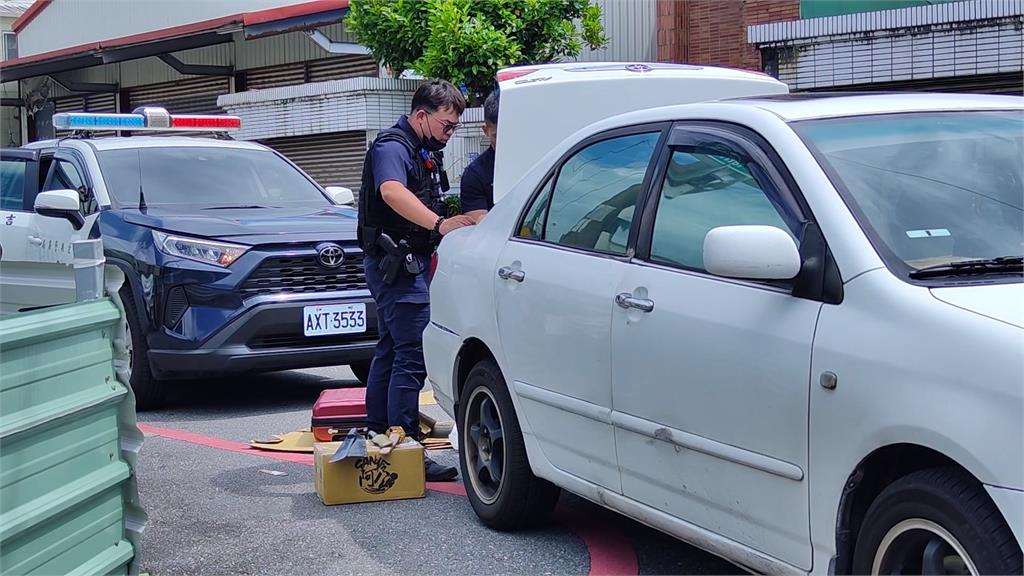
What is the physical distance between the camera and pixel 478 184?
665 centimetres

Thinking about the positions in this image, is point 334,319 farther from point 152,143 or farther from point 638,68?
point 638,68

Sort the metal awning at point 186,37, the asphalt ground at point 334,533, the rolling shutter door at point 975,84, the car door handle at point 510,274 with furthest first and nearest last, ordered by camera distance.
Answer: the metal awning at point 186,37
the rolling shutter door at point 975,84
the car door handle at point 510,274
the asphalt ground at point 334,533

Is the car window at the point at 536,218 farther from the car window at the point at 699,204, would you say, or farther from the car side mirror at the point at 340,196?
the car side mirror at the point at 340,196

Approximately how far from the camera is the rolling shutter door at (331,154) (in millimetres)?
21250

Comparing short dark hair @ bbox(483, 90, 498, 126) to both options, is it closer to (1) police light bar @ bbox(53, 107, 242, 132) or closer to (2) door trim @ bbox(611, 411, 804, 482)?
(2) door trim @ bbox(611, 411, 804, 482)

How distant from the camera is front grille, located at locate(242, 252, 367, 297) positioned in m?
7.65

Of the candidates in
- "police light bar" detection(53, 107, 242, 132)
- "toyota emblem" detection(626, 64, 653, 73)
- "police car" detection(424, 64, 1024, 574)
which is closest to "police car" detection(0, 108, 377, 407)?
"police light bar" detection(53, 107, 242, 132)

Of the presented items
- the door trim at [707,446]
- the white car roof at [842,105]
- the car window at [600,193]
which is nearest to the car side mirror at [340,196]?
the car window at [600,193]

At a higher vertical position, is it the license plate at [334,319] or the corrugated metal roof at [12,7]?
the corrugated metal roof at [12,7]

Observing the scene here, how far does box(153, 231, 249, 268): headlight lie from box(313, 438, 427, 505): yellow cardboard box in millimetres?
2341

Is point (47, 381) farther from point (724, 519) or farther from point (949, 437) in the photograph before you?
point (949, 437)

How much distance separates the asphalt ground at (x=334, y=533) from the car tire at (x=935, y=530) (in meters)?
1.37

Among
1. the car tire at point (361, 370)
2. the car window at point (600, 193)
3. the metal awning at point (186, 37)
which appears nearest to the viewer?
the car window at point (600, 193)

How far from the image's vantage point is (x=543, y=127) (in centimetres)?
620
